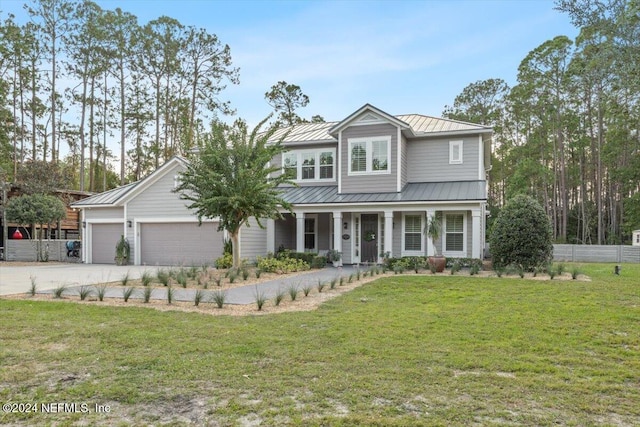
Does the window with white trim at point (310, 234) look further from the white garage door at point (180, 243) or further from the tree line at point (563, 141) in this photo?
the tree line at point (563, 141)

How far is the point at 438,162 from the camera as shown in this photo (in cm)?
1877

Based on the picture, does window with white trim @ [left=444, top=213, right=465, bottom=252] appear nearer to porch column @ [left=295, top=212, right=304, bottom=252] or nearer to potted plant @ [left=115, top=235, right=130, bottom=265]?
porch column @ [left=295, top=212, right=304, bottom=252]

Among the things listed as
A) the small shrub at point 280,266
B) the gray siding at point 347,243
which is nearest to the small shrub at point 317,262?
the small shrub at point 280,266

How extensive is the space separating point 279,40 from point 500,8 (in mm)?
8254

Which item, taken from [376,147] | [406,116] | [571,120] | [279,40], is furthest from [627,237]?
[279,40]

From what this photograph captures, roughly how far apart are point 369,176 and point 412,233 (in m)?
3.01

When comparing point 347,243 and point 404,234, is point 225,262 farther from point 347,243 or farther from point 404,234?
point 404,234

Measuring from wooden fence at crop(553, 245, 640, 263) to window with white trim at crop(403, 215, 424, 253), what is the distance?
8160 mm

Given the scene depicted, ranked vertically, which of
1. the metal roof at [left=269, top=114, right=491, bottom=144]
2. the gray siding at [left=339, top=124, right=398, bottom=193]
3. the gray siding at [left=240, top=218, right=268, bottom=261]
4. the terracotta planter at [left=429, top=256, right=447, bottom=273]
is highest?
the metal roof at [left=269, top=114, right=491, bottom=144]

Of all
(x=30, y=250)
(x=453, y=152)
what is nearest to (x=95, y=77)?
(x=30, y=250)

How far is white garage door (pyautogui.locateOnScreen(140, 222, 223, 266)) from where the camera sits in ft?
62.2

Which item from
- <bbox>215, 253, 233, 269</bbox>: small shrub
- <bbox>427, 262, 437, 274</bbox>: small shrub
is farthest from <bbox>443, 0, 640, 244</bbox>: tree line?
<bbox>215, 253, 233, 269</bbox>: small shrub

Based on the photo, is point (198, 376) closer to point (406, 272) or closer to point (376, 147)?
point (406, 272)

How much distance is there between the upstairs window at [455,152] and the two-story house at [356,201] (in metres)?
0.04
